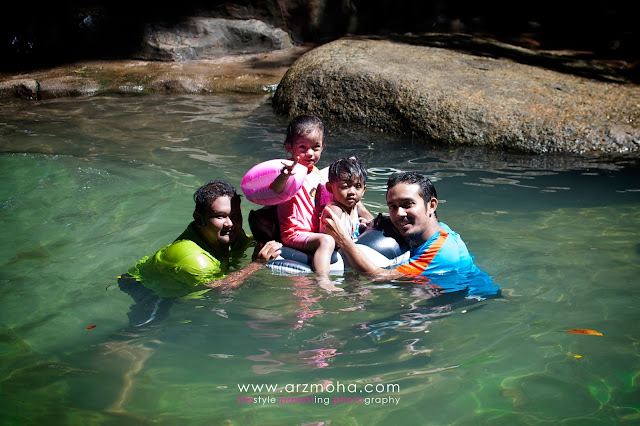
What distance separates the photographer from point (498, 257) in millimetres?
5387

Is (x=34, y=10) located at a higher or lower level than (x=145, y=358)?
higher

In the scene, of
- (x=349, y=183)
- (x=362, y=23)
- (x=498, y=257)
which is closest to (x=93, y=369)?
(x=349, y=183)

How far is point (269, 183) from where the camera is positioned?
4.78 m

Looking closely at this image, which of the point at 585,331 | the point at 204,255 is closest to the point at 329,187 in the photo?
the point at 204,255

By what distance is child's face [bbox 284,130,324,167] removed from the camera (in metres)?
5.27

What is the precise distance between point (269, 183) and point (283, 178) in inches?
5.8

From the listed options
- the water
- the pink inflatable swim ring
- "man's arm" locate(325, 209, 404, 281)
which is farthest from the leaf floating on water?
the pink inflatable swim ring

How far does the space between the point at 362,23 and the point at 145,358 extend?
12.9 meters

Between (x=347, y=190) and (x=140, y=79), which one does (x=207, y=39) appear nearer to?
(x=140, y=79)

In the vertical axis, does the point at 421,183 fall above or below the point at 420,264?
above

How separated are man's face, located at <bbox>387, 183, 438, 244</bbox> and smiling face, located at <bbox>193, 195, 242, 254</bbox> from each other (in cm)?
128

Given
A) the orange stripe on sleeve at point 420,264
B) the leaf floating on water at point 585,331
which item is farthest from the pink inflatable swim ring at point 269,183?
the leaf floating on water at point 585,331

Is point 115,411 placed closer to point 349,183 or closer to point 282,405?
point 282,405

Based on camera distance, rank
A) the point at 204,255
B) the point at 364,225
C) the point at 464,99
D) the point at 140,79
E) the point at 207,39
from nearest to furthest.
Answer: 1. the point at 204,255
2. the point at 364,225
3. the point at 464,99
4. the point at 140,79
5. the point at 207,39
